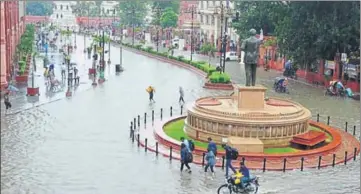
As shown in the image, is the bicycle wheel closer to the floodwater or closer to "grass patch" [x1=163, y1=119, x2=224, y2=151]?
the floodwater

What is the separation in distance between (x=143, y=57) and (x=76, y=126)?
1658 inches

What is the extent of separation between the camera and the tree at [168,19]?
4232 inches

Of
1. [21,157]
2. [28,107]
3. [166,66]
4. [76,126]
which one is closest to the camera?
[21,157]

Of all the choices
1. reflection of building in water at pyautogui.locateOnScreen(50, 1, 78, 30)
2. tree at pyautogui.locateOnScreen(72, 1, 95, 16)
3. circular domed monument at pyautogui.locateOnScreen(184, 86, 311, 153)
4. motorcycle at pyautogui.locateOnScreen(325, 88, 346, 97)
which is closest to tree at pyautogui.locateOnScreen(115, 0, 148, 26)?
reflection of building in water at pyautogui.locateOnScreen(50, 1, 78, 30)

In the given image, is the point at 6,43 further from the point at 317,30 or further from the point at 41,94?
the point at 317,30

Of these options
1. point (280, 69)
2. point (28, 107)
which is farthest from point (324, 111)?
point (280, 69)

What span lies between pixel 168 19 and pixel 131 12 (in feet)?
35.8

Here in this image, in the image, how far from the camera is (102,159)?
19.3m

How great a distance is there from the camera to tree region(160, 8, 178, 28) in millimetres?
107500

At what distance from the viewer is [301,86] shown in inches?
1623

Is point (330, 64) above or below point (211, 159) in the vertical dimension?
above

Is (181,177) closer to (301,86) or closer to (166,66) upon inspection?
(301,86)

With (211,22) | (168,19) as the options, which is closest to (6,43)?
(211,22)

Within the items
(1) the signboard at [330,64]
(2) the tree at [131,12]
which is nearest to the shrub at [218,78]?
(1) the signboard at [330,64]
